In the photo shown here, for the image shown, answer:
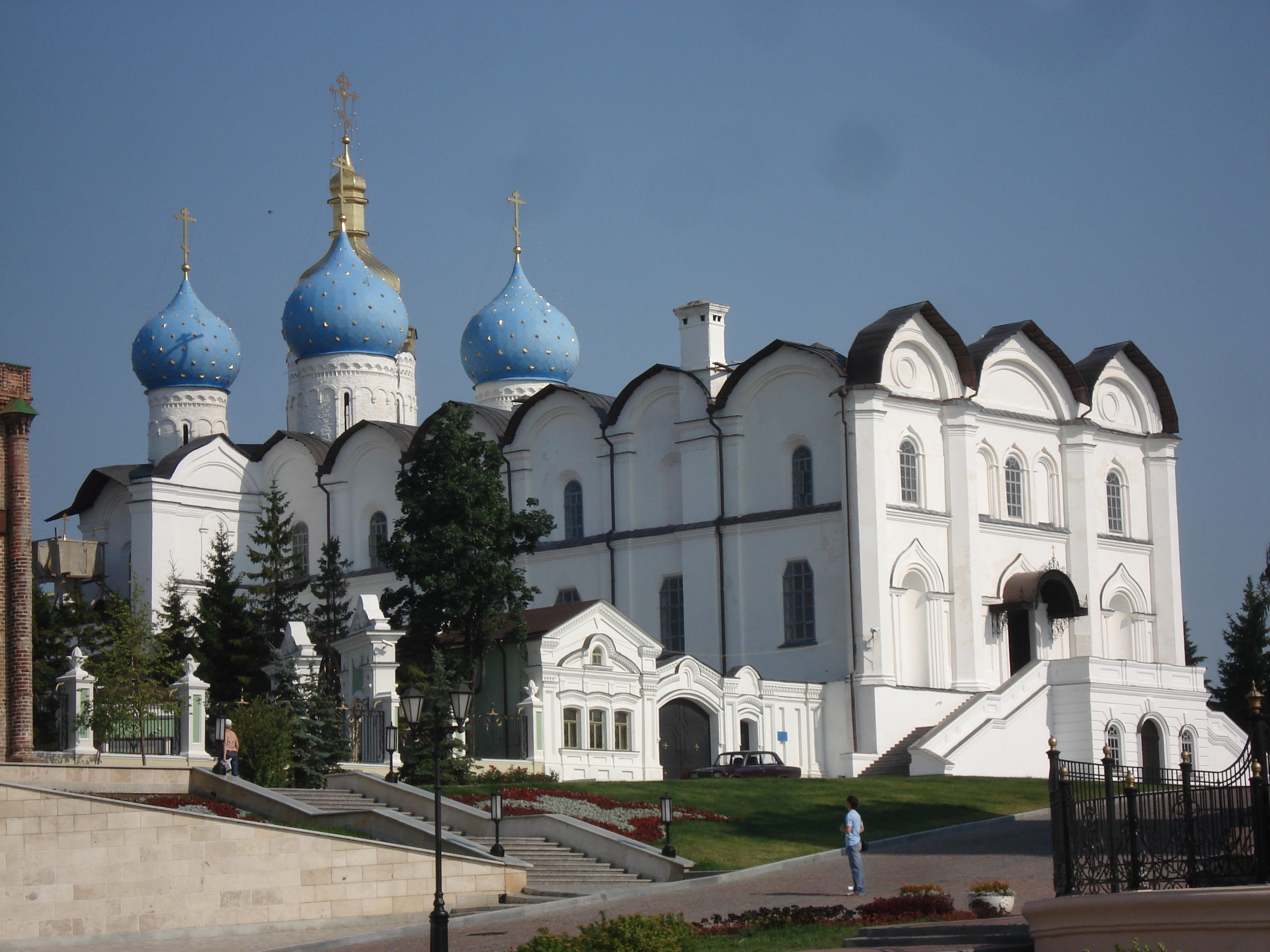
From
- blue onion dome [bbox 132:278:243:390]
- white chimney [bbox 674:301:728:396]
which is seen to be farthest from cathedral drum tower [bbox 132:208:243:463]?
white chimney [bbox 674:301:728:396]

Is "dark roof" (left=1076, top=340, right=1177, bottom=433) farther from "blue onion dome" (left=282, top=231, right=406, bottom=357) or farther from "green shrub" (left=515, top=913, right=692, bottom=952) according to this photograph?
"green shrub" (left=515, top=913, right=692, bottom=952)

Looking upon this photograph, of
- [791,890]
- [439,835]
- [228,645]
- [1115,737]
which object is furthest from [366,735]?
[1115,737]

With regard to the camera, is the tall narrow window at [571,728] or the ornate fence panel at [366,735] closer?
the ornate fence panel at [366,735]

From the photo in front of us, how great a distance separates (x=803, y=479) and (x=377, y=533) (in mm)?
12760

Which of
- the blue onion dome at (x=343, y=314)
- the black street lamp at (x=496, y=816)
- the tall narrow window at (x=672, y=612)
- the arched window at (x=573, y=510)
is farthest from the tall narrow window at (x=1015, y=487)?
the black street lamp at (x=496, y=816)

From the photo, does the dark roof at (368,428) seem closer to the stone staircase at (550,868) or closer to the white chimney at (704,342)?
Answer: the white chimney at (704,342)

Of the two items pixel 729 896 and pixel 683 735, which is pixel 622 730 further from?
pixel 729 896

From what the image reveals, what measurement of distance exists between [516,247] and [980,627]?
1958cm

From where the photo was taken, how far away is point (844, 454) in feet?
126

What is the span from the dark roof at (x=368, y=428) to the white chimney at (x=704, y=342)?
25.7 feet

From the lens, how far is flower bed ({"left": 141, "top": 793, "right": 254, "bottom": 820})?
23.1m

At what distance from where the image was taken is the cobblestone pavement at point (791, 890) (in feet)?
62.9

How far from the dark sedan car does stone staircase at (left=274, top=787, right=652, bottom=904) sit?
29.9 feet

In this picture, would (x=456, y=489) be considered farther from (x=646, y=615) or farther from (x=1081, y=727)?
(x=1081, y=727)
